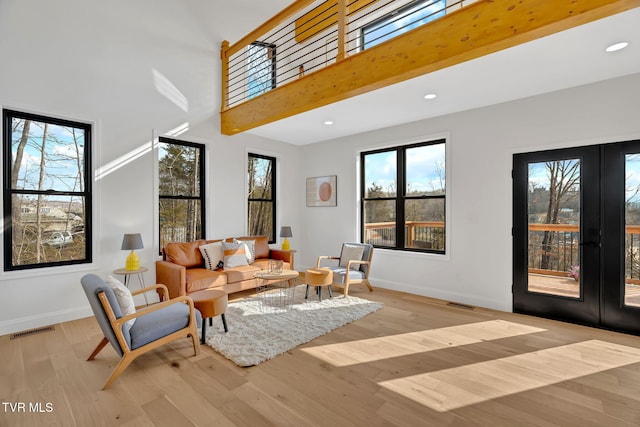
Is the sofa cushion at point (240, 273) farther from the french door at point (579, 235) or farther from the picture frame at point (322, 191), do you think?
the french door at point (579, 235)

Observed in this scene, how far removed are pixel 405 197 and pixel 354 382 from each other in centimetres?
334

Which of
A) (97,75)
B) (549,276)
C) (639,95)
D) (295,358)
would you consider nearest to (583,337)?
(549,276)

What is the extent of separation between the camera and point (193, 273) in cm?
420

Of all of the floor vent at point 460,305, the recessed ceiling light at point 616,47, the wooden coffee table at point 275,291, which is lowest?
the floor vent at point 460,305

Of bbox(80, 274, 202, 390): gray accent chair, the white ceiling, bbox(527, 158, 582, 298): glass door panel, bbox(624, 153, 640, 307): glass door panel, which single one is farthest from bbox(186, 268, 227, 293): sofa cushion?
bbox(624, 153, 640, 307): glass door panel

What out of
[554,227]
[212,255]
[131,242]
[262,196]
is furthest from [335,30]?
[131,242]

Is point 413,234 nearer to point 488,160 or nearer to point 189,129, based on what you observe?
point 488,160

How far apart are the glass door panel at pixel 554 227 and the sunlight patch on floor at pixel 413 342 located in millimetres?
712

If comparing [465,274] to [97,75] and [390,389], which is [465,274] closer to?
[390,389]

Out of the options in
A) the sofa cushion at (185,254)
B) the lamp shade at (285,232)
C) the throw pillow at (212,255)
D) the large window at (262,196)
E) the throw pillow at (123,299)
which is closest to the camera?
the throw pillow at (123,299)

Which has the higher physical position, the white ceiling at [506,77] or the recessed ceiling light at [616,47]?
the white ceiling at [506,77]

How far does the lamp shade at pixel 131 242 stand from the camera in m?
3.86

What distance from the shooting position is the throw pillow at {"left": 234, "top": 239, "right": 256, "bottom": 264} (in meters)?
4.89

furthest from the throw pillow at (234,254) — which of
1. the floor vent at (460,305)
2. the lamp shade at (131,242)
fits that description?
the floor vent at (460,305)
